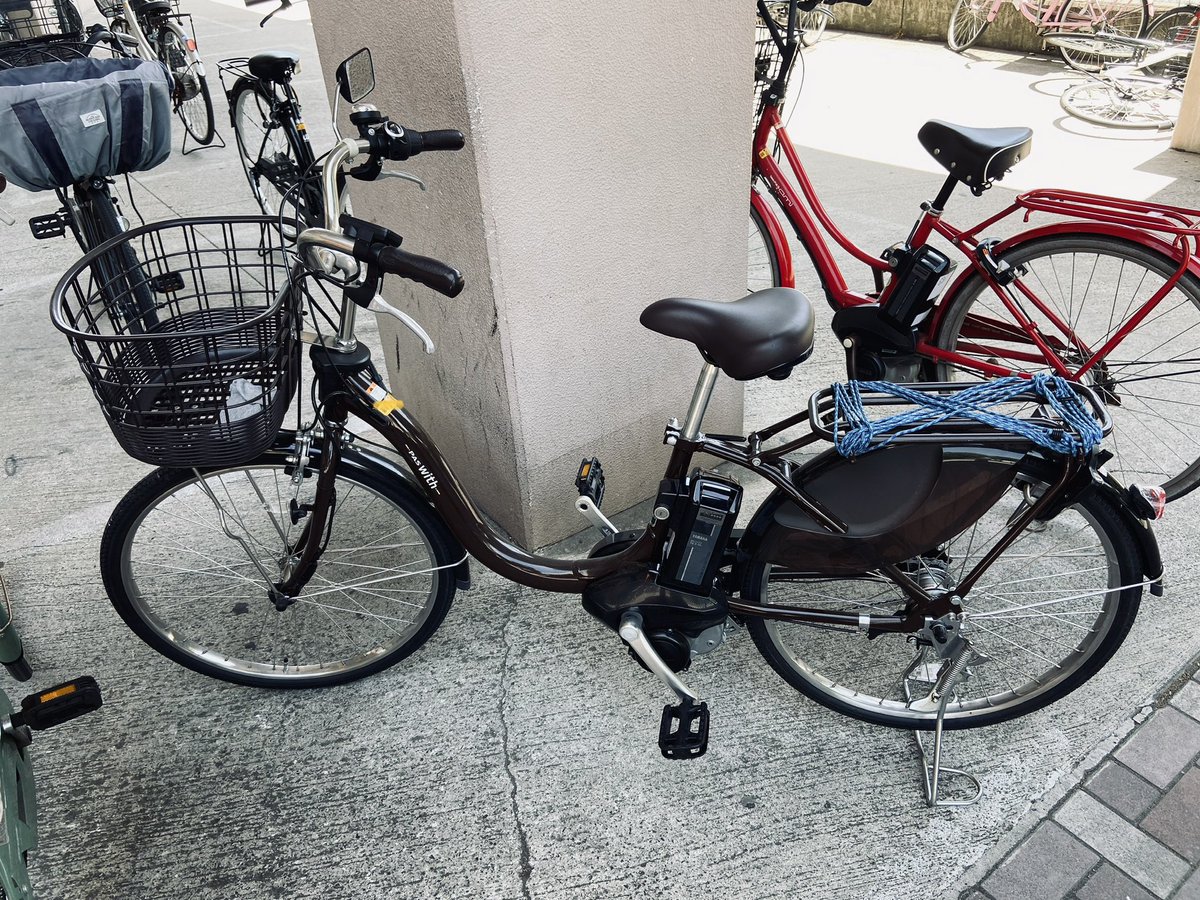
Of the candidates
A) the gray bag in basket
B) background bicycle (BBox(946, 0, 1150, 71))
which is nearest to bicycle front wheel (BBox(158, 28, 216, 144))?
the gray bag in basket

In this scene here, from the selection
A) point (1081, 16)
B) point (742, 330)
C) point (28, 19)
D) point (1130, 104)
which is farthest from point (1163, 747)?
point (1081, 16)

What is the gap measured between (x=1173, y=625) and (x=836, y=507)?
1.25 m

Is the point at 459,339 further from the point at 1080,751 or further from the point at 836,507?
the point at 1080,751

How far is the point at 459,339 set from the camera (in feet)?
8.81

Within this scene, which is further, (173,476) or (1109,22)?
(1109,22)

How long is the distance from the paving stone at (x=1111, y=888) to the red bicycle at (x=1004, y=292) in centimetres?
135

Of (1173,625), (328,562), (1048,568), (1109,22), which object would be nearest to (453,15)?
(328,562)

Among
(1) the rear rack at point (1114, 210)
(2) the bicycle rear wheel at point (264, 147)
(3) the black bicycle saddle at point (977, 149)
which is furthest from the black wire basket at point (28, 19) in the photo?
(1) the rear rack at point (1114, 210)

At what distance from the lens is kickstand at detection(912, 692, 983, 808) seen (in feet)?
6.99

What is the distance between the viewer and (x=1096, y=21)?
8.29 m

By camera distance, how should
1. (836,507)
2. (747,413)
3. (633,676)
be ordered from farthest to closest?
1. (747,413)
2. (633,676)
3. (836,507)

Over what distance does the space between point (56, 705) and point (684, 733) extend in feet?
4.61

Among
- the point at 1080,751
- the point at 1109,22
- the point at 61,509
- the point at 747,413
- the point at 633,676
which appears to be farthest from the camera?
the point at 1109,22

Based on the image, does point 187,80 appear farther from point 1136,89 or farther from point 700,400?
point 1136,89
